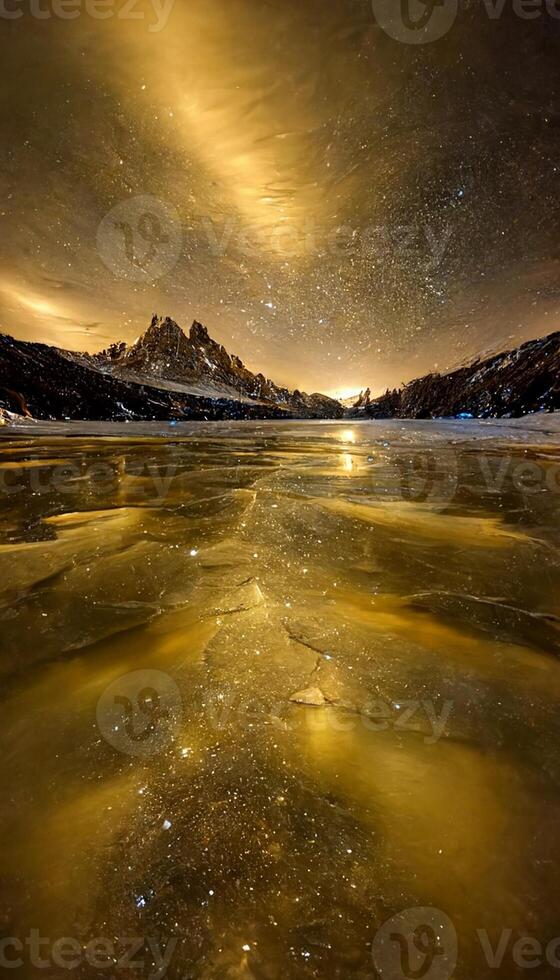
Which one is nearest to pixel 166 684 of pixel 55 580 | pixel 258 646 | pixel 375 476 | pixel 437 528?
pixel 258 646

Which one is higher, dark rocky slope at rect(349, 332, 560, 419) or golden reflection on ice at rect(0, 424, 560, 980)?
dark rocky slope at rect(349, 332, 560, 419)

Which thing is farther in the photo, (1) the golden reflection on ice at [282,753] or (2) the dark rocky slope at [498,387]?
(2) the dark rocky slope at [498,387]

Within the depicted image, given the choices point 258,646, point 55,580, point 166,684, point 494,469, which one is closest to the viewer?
point 166,684

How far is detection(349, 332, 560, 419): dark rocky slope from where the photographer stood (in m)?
87.2

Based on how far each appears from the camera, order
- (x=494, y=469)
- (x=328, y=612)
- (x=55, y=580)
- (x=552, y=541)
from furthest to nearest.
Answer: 1. (x=494, y=469)
2. (x=552, y=541)
3. (x=55, y=580)
4. (x=328, y=612)

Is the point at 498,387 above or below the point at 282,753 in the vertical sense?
above

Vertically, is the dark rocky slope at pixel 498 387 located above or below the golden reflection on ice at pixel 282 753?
above

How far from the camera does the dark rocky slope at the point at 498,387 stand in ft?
286

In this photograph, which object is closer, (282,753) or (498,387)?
(282,753)

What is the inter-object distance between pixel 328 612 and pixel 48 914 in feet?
4.77

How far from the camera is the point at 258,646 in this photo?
1.73 meters

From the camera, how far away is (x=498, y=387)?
106000 mm

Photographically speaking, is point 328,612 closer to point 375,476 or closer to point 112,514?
point 112,514

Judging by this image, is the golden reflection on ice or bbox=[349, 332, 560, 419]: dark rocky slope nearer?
the golden reflection on ice
